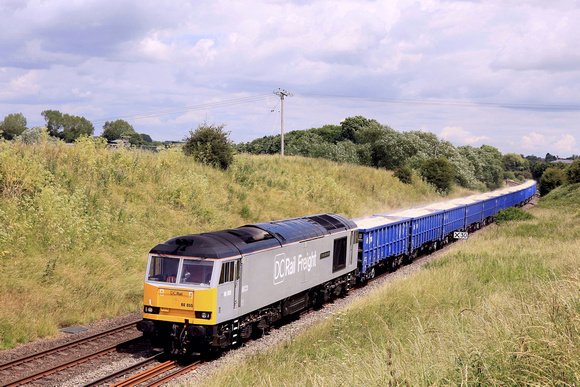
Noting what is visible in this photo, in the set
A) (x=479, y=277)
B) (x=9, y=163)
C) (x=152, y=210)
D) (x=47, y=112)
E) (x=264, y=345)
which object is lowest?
(x=264, y=345)

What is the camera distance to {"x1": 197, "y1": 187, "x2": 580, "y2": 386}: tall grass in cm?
601

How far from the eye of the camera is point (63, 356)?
12.6 meters

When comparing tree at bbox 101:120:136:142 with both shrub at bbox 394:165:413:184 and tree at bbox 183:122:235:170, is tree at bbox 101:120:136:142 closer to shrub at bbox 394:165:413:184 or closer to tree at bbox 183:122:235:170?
tree at bbox 183:122:235:170

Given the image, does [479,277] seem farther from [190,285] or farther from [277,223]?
[190,285]

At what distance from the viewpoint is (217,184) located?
30.7 meters

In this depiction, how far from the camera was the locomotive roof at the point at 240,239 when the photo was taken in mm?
12391

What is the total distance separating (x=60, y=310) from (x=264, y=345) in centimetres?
699

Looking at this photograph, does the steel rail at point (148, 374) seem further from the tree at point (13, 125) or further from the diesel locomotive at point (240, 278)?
the tree at point (13, 125)

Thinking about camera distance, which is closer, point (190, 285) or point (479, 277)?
point (190, 285)

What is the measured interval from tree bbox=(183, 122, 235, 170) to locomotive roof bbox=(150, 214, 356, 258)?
16395mm

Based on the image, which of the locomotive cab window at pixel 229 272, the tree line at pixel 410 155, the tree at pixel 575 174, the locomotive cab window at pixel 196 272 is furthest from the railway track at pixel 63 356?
the tree at pixel 575 174

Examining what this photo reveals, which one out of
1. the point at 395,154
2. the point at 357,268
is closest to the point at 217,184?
the point at 357,268

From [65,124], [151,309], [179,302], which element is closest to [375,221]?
[179,302]

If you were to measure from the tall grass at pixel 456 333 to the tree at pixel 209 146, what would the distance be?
16.8m
